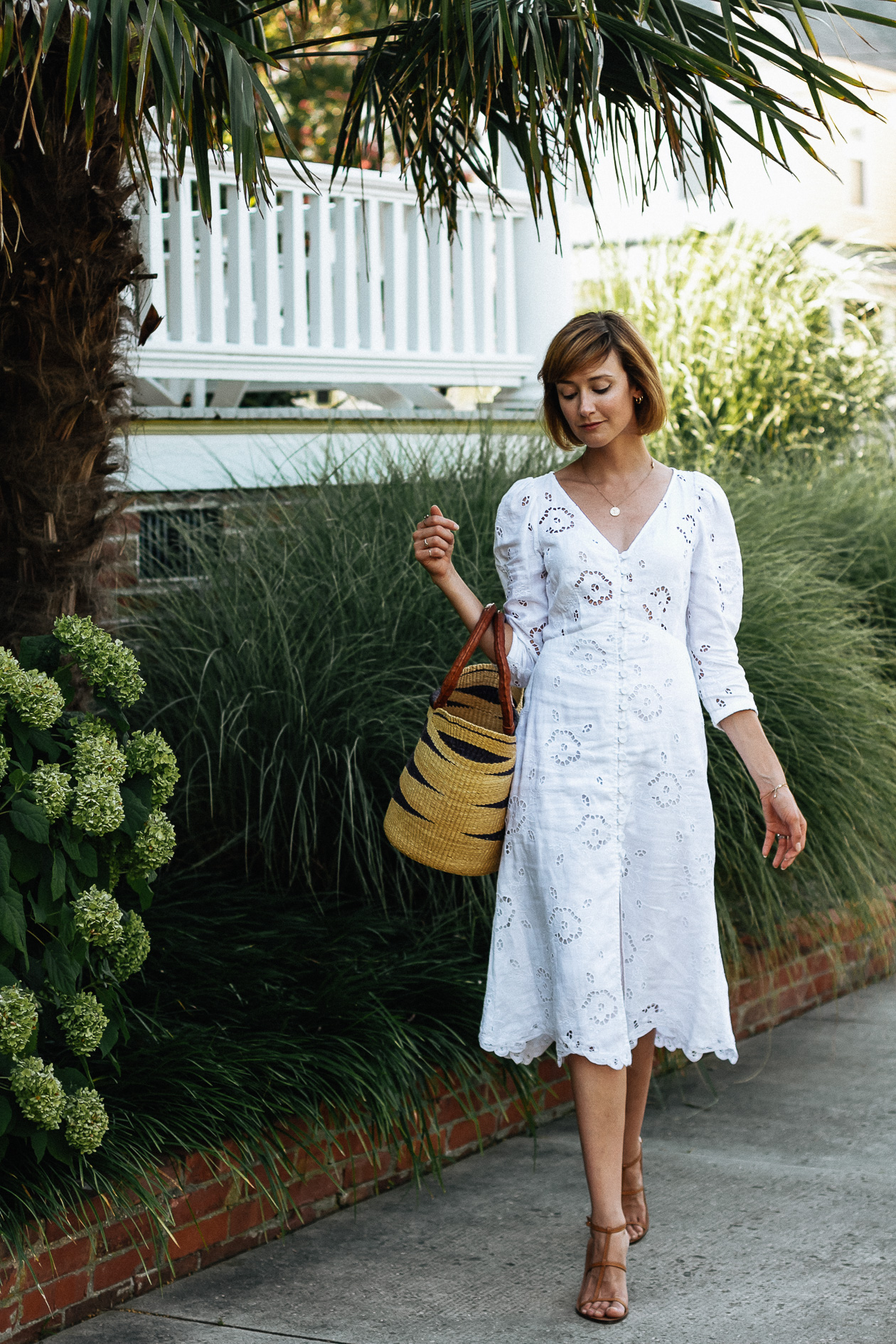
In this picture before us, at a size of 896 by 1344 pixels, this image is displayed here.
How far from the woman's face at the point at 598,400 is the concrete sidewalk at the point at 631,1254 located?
1.76 metres

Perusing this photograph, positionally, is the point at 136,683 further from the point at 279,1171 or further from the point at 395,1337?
the point at 395,1337

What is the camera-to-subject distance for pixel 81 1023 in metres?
2.82

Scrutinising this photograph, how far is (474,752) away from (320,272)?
15.7 feet

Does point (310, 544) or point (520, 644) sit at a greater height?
point (310, 544)

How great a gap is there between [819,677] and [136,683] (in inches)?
106

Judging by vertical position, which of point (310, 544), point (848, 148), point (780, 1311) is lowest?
point (780, 1311)

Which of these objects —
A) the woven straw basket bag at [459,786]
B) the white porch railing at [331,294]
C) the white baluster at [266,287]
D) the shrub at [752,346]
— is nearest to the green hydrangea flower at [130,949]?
the woven straw basket bag at [459,786]

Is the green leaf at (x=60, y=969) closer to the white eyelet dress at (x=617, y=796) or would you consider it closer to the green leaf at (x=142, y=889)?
the green leaf at (x=142, y=889)

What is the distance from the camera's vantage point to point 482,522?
5.25 meters

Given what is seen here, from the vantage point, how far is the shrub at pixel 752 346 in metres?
9.60

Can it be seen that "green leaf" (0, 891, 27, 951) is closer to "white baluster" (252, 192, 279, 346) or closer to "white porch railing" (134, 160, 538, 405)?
"white porch railing" (134, 160, 538, 405)

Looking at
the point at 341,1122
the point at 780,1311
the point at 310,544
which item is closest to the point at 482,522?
the point at 310,544

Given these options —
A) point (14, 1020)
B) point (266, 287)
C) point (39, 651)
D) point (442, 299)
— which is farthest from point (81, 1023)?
point (442, 299)

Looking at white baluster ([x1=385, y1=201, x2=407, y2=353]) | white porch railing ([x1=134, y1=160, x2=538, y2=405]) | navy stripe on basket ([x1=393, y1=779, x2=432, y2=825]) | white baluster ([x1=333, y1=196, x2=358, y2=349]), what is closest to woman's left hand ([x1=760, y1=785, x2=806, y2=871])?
navy stripe on basket ([x1=393, y1=779, x2=432, y2=825])
